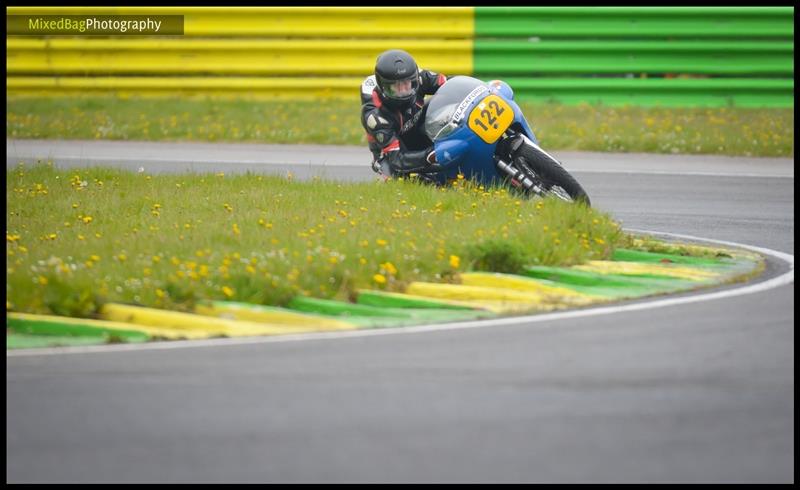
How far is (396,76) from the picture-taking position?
1057 centimetres

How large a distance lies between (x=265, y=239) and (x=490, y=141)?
2.33m

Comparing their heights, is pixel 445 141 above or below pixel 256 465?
above

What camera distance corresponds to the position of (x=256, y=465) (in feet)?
15.8

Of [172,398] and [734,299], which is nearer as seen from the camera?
[172,398]

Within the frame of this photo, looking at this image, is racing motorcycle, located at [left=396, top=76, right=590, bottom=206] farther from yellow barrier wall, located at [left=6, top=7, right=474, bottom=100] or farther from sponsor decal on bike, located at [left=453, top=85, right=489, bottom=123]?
yellow barrier wall, located at [left=6, top=7, right=474, bottom=100]

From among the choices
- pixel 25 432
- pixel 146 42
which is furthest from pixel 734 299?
pixel 146 42

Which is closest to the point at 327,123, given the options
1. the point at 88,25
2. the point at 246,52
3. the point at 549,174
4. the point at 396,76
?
the point at 246,52

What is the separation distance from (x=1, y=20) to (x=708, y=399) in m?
14.8

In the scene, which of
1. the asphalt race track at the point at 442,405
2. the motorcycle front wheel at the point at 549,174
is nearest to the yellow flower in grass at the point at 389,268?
the asphalt race track at the point at 442,405

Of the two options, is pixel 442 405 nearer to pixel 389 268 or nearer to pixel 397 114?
pixel 389 268

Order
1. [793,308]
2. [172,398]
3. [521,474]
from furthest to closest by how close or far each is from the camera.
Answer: [793,308] → [172,398] → [521,474]

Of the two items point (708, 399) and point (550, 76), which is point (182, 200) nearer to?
point (708, 399)

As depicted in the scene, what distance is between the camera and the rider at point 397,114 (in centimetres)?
1061

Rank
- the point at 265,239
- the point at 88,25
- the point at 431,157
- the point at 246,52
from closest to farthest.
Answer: the point at 265,239 < the point at 431,157 < the point at 246,52 < the point at 88,25
